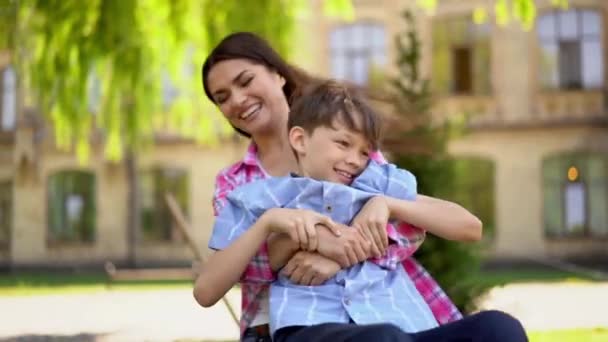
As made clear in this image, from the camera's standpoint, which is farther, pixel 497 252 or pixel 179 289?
pixel 497 252

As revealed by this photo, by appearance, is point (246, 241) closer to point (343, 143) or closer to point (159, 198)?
point (343, 143)

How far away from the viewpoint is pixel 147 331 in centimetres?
941

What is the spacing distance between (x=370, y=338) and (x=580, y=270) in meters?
21.7

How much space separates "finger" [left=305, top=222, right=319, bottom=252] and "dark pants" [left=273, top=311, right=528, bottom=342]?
0.23 metres

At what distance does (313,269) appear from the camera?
2.88 m

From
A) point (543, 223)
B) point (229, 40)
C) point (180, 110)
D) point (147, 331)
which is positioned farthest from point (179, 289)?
point (229, 40)

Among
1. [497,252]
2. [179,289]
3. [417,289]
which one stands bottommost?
[497,252]

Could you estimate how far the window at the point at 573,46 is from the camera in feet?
84.6

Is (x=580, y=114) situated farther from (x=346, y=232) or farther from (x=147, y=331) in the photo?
(x=346, y=232)

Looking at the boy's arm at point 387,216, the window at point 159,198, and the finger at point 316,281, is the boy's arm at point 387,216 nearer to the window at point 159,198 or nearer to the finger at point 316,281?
the finger at point 316,281

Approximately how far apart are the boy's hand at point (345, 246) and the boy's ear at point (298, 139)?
0.23 m

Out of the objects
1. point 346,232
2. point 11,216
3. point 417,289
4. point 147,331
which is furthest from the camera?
point 11,216

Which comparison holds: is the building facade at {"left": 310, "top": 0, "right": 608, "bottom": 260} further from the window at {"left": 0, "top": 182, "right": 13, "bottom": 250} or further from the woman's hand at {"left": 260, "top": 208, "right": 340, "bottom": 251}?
the woman's hand at {"left": 260, "top": 208, "right": 340, "bottom": 251}

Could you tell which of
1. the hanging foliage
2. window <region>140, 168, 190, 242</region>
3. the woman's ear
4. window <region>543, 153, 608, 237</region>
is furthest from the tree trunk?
the woman's ear
